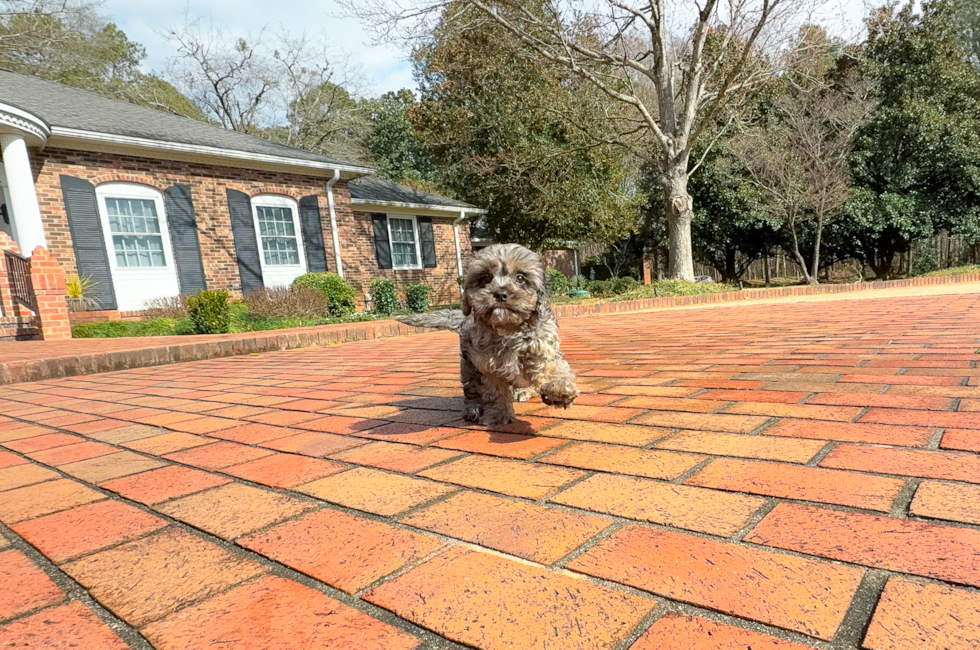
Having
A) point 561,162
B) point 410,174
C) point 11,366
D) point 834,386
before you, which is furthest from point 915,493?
point 410,174

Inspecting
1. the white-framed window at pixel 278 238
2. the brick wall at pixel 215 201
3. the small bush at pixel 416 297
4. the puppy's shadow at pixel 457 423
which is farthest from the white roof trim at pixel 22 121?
the puppy's shadow at pixel 457 423

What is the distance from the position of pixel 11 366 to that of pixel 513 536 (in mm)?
6449

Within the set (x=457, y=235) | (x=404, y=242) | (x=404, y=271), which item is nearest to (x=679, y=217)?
(x=457, y=235)

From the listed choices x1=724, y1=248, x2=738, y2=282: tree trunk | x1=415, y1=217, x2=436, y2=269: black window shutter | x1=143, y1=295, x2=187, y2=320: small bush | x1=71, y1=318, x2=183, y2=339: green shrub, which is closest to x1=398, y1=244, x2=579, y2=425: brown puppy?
x1=71, y1=318, x2=183, y2=339: green shrub

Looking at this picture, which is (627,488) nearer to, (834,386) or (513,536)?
(513,536)

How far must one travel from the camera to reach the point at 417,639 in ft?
3.23

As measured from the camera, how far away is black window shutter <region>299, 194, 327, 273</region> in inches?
621

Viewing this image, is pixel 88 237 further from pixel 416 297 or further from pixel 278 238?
pixel 416 297

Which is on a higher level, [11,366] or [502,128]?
[502,128]

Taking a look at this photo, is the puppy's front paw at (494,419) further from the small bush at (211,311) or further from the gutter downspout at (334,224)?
the gutter downspout at (334,224)

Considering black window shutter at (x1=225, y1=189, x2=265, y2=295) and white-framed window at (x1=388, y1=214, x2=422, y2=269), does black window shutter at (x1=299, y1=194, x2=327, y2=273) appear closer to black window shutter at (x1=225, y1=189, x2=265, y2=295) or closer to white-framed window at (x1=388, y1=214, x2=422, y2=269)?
black window shutter at (x1=225, y1=189, x2=265, y2=295)

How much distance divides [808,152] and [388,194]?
14928 mm

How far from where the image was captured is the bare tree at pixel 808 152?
18.2 m

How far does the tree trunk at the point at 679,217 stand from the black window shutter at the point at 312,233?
10.3 meters
